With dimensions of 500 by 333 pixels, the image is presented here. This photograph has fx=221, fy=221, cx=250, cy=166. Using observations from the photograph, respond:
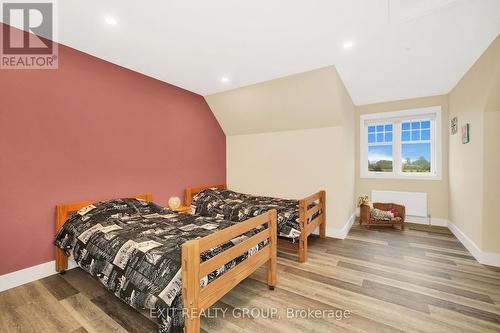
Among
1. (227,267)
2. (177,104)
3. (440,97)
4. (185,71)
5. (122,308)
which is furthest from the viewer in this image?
(440,97)

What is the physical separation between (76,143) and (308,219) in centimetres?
306

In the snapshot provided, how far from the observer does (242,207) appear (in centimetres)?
335

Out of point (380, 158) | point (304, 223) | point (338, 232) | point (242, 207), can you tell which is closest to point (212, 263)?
point (304, 223)

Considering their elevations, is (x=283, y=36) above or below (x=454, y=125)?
above

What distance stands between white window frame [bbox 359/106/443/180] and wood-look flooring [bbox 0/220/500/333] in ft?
6.29

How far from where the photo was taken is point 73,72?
2.61 metres

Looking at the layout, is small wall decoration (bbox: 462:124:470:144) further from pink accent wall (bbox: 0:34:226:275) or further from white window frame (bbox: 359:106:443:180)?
pink accent wall (bbox: 0:34:226:275)

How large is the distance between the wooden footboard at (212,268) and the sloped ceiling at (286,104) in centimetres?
217

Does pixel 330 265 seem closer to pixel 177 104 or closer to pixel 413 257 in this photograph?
pixel 413 257

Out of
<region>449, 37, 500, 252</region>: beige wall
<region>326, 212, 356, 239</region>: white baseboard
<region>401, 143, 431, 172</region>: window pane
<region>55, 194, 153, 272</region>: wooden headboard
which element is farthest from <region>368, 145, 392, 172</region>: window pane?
<region>55, 194, 153, 272</region>: wooden headboard

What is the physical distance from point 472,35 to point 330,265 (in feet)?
9.54

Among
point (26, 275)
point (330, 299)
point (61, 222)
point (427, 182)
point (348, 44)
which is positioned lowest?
point (330, 299)

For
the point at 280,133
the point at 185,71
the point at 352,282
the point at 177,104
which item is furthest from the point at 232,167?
the point at 352,282

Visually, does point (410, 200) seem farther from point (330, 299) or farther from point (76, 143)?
point (76, 143)
